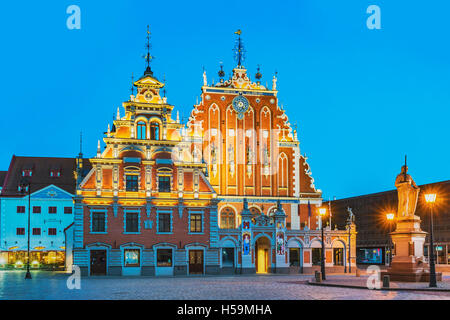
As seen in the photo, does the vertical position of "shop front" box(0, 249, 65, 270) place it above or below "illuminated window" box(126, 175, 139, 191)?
below

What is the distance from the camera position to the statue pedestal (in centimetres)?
3381

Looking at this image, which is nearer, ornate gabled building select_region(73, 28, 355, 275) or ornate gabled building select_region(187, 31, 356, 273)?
ornate gabled building select_region(73, 28, 355, 275)

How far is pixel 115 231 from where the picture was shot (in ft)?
155

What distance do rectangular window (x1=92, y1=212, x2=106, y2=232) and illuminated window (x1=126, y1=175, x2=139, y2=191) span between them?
3.16m

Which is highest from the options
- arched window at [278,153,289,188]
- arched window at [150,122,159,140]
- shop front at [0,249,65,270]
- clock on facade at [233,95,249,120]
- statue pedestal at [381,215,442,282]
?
clock on facade at [233,95,249,120]

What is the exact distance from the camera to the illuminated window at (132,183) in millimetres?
48472

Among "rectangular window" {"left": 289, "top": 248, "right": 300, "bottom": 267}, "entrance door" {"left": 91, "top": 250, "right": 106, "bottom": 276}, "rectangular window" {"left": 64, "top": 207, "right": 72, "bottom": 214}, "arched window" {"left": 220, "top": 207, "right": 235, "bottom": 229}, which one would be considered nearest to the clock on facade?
"arched window" {"left": 220, "top": 207, "right": 235, "bottom": 229}

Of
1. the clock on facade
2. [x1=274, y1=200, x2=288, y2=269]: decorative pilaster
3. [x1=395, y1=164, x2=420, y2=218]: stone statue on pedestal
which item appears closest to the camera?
[x1=395, y1=164, x2=420, y2=218]: stone statue on pedestal

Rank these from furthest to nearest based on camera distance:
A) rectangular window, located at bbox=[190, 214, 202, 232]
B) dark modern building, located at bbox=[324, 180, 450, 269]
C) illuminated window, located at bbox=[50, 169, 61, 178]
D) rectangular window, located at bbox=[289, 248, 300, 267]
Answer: dark modern building, located at bbox=[324, 180, 450, 269], illuminated window, located at bbox=[50, 169, 61, 178], rectangular window, located at bbox=[289, 248, 300, 267], rectangular window, located at bbox=[190, 214, 202, 232]

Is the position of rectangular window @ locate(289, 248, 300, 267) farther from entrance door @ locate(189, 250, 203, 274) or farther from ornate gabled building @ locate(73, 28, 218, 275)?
entrance door @ locate(189, 250, 203, 274)

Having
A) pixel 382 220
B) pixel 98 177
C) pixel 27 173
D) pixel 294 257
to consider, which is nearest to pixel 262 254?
pixel 294 257

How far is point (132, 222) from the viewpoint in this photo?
1892 inches

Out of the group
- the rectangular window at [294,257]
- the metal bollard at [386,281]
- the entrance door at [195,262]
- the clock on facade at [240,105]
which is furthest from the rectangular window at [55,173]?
the metal bollard at [386,281]

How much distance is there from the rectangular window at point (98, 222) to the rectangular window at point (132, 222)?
6.42 ft
